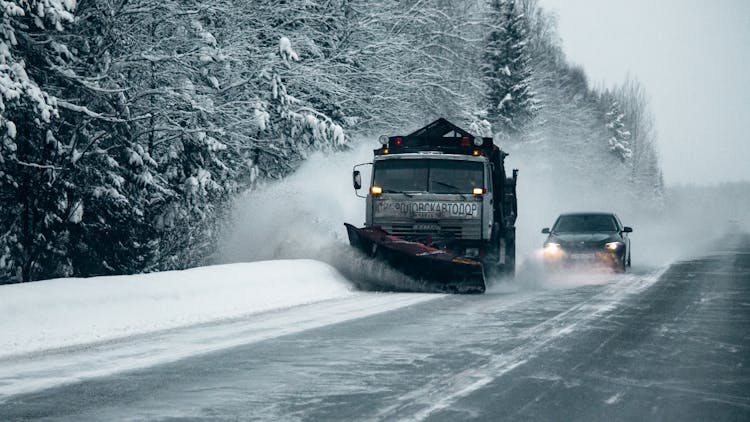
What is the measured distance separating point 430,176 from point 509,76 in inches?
1824

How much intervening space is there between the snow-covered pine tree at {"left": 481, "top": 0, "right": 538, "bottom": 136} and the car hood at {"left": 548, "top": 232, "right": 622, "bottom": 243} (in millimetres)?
38069

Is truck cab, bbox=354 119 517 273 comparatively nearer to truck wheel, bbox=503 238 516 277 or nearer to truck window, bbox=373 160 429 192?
truck window, bbox=373 160 429 192

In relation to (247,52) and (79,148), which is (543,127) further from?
(79,148)

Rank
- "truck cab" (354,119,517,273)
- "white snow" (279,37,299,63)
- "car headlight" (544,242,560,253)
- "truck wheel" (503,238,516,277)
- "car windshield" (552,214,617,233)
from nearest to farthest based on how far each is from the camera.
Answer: "truck cab" (354,119,517,273), "white snow" (279,37,299,63), "truck wheel" (503,238,516,277), "car headlight" (544,242,560,253), "car windshield" (552,214,617,233)

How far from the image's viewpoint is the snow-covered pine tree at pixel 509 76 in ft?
205

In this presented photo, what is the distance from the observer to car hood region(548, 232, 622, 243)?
2381 centimetres

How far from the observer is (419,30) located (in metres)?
36.8

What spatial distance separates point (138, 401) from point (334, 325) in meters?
5.05

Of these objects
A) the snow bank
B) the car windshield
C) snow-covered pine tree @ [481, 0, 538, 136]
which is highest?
snow-covered pine tree @ [481, 0, 538, 136]

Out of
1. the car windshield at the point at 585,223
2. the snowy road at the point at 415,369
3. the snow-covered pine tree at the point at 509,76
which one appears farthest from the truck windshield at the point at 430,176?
the snow-covered pine tree at the point at 509,76

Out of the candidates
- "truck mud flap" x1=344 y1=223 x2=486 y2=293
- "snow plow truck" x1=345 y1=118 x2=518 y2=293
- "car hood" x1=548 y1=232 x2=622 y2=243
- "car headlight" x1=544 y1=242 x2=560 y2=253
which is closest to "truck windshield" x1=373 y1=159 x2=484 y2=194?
"snow plow truck" x1=345 y1=118 x2=518 y2=293

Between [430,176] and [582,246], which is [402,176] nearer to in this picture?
[430,176]

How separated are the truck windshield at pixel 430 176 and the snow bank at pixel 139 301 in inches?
112

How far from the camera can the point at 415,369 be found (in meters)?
8.48
